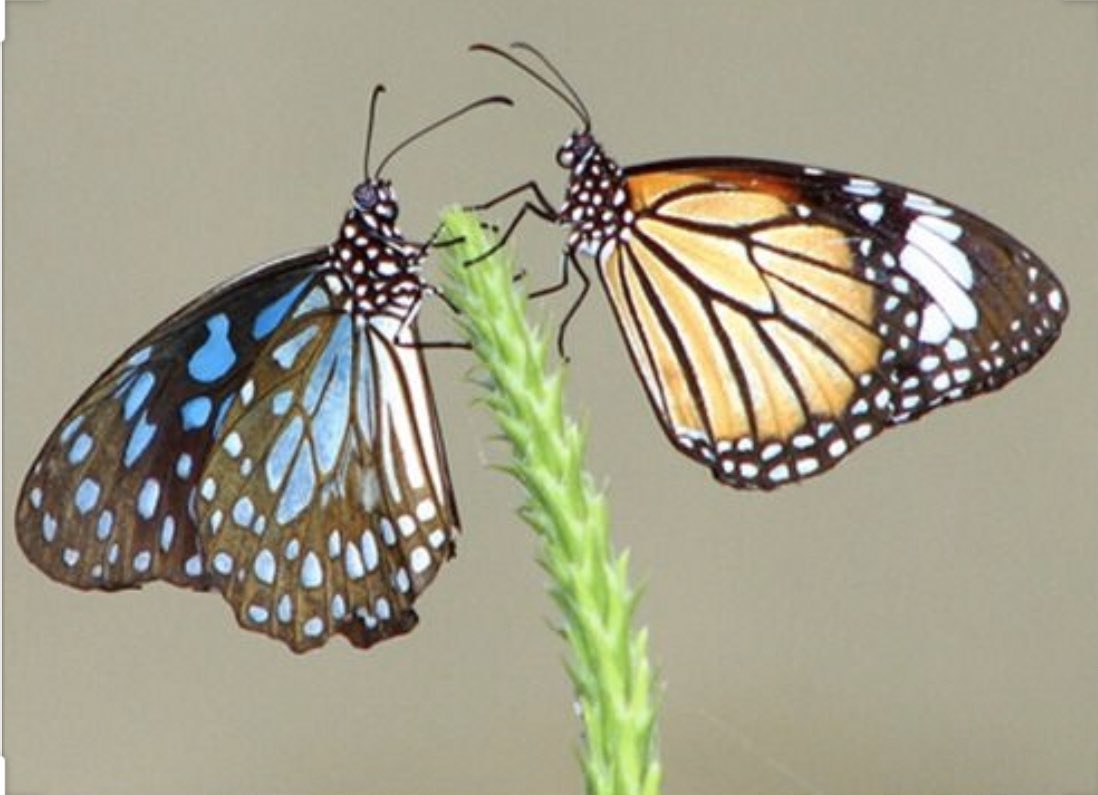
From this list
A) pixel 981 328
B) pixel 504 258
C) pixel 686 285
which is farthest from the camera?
pixel 686 285

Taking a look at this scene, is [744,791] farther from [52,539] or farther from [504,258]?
[504,258]

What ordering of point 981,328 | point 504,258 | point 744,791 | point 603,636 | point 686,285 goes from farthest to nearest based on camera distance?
point 744,791 → point 686,285 → point 981,328 → point 504,258 → point 603,636

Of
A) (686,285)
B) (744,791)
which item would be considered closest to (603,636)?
(686,285)

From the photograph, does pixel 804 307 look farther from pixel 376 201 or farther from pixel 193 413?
pixel 193 413

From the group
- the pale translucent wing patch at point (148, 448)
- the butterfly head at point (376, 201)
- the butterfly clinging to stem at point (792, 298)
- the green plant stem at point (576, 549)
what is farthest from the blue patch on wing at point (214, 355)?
the green plant stem at point (576, 549)

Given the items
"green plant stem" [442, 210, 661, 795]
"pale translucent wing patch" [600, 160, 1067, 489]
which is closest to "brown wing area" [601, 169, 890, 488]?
"pale translucent wing patch" [600, 160, 1067, 489]

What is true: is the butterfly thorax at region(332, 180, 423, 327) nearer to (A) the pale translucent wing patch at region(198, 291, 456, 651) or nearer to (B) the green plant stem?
(A) the pale translucent wing patch at region(198, 291, 456, 651)

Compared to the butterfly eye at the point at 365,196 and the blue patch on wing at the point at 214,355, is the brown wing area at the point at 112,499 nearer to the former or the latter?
the blue patch on wing at the point at 214,355

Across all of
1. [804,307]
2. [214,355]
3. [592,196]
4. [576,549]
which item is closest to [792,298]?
[804,307]
